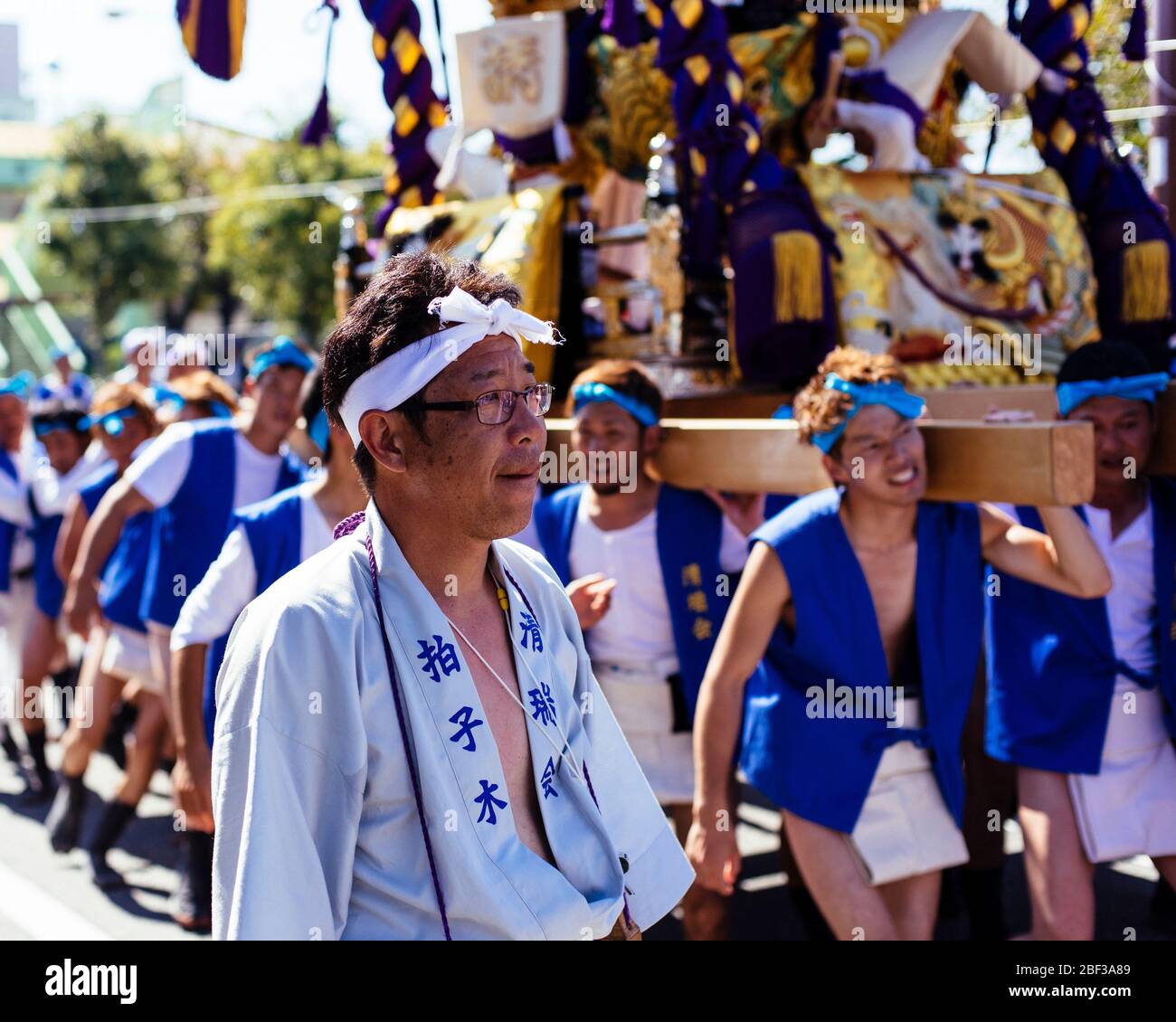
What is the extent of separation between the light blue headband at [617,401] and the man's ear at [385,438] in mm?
2134

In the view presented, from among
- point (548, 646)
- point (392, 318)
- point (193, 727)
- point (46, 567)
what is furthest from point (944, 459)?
point (46, 567)

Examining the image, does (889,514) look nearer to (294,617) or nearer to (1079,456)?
(1079,456)

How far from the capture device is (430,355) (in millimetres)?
1989

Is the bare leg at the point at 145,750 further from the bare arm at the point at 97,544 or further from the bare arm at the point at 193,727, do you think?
the bare arm at the point at 193,727

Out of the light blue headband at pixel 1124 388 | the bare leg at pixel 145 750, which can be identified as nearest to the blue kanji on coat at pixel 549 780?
the light blue headband at pixel 1124 388

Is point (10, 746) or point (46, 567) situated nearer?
point (46, 567)

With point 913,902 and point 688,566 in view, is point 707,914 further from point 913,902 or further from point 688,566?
point 688,566

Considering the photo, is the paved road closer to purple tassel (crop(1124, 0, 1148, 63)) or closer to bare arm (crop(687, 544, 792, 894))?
bare arm (crop(687, 544, 792, 894))

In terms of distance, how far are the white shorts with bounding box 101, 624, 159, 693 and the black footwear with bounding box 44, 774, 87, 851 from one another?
0.50 m

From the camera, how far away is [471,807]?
1899 mm

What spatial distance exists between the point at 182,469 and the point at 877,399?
2637 mm

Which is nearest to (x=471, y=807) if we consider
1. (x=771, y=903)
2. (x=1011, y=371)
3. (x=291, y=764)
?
(x=291, y=764)

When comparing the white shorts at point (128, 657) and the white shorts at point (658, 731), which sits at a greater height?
the white shorts at point (128, 657)

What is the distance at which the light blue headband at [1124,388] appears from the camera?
361 cm
